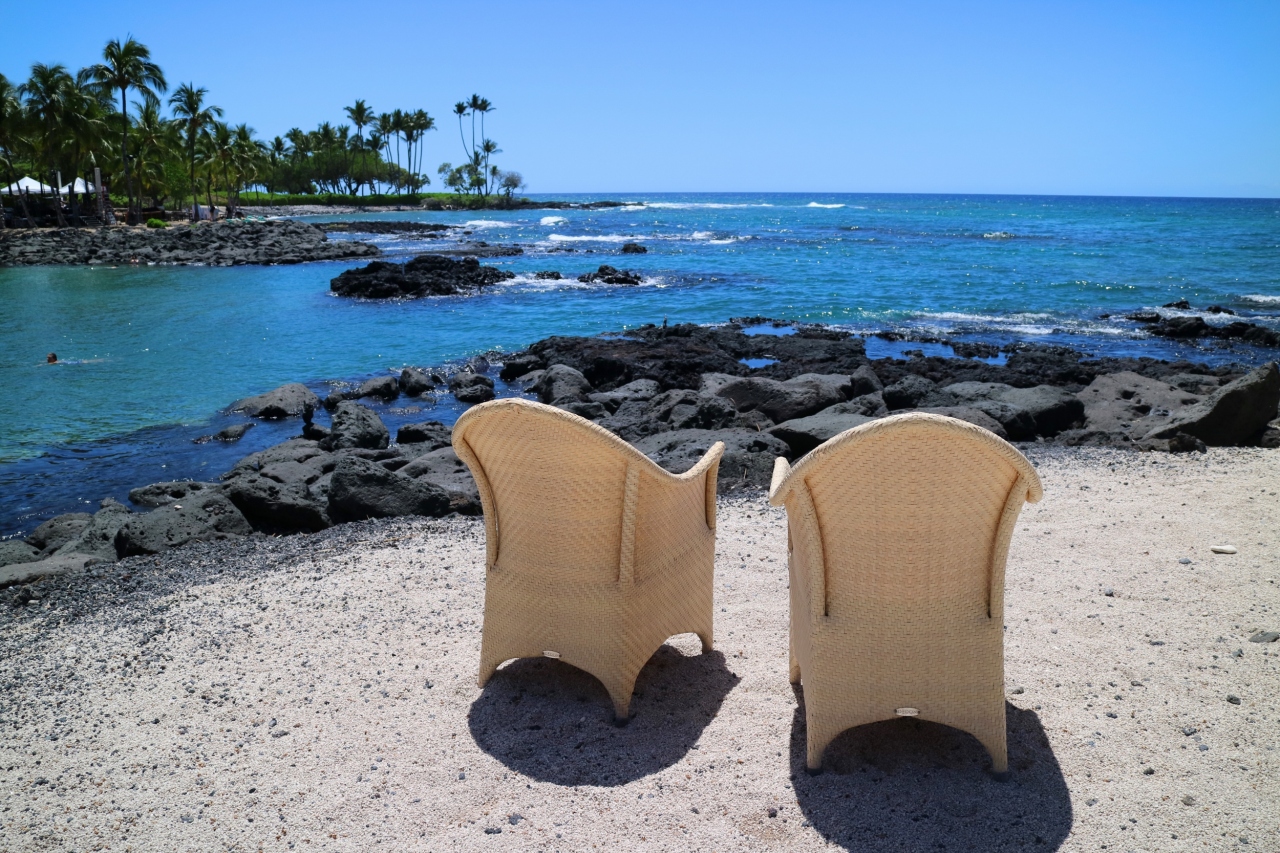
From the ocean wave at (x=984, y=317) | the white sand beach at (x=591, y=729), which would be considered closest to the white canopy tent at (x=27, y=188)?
the ocean wave at (x=984, y=317)

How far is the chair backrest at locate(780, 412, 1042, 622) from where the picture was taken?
2871 mm

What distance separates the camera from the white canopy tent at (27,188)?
47219 millimetres

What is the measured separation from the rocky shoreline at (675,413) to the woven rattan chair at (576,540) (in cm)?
346

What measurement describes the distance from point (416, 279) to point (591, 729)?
86.3 feet

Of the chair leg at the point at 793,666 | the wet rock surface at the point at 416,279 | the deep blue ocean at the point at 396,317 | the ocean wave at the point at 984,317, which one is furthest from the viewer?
the wet rock surface at the point at 416,279

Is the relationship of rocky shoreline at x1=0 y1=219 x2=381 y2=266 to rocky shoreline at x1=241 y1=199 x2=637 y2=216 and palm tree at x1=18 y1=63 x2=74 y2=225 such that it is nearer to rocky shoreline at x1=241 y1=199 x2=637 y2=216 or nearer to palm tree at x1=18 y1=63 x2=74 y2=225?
palm tree at x1=18 y1=63 x2=74 y2=225

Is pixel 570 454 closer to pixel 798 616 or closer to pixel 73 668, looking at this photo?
pixel 798 616

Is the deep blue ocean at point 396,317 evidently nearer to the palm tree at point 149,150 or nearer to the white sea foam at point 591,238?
the white sea foam at point 591,238

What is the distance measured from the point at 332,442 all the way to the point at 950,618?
899 cm

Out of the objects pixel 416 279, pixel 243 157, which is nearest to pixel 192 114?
pixel 243 157

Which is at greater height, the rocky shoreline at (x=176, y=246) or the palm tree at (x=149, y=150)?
the palm tree at (x=149, y=150)

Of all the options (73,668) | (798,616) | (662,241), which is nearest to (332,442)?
(73,668)

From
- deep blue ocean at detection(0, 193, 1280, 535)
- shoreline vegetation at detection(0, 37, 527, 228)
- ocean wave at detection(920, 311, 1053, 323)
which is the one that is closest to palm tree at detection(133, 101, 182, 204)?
shoreline vegetation at detection(0, 37, 527, 228)

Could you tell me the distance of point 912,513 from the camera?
9.88 feet
